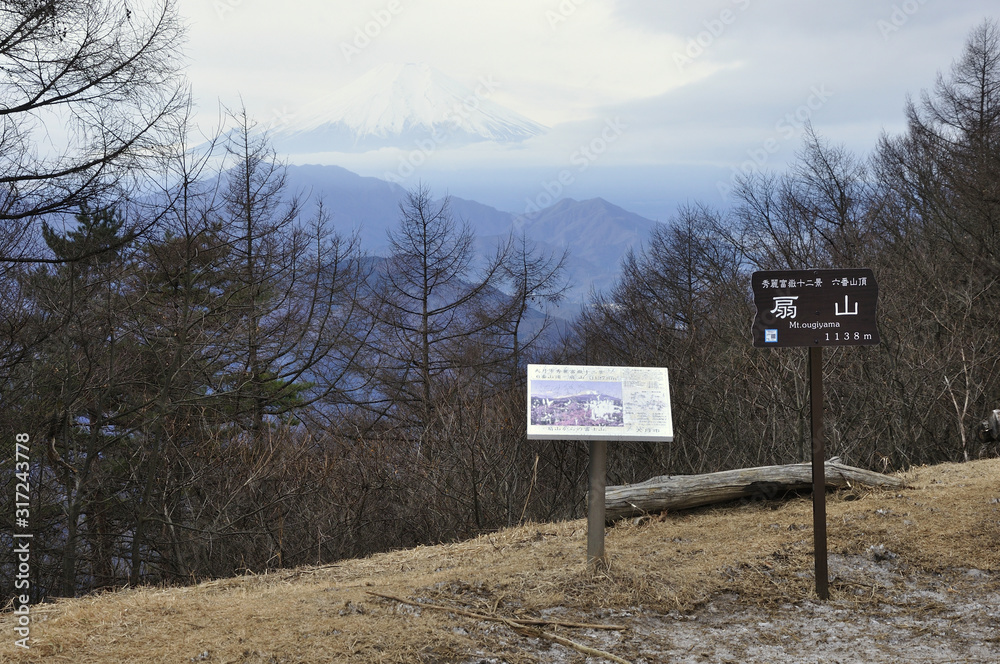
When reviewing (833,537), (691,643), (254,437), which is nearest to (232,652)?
(691,643)

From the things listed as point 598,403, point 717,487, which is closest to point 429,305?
point 717,487

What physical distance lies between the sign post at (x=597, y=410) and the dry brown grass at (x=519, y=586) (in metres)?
0.57

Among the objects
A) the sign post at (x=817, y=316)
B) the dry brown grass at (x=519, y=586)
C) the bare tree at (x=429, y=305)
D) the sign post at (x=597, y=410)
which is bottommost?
the dry brown grass at (x=519, y=586)

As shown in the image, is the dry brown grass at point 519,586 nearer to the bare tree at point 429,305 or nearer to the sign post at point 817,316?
the sign post at point 817,316

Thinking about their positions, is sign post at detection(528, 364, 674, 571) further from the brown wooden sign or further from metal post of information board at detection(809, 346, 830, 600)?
metal post of information board at detection(809, 346, 830, 600)

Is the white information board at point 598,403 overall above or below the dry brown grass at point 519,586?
above

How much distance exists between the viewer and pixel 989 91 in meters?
27.6

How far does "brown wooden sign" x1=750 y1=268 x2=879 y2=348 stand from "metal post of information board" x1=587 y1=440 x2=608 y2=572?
4.35 ft

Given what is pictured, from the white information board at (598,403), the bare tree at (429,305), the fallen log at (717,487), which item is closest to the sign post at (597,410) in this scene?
the white information board at (598,403)

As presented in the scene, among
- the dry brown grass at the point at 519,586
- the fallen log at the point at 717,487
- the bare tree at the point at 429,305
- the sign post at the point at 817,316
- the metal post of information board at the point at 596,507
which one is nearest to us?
the dry brown grass at the point at 519,586

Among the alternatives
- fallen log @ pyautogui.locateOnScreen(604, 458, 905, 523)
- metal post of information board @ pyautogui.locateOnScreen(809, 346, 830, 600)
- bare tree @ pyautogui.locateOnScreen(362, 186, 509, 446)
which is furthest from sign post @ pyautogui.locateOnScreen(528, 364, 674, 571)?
bare tree @ pyautogui.locateOnScreen(362, 186, 509, 446)

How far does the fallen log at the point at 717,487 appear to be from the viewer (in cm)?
758

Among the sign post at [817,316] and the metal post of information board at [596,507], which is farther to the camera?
the metal post of information board at [596,507]

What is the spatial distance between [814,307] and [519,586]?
2.81m
